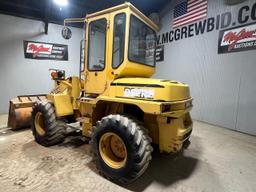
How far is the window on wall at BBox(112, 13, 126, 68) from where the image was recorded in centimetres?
278

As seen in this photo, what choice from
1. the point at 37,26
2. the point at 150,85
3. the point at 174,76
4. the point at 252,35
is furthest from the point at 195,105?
the point at 37,26

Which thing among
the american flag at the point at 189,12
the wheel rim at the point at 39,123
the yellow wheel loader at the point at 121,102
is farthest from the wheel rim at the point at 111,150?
the american flag at the point at 189,12

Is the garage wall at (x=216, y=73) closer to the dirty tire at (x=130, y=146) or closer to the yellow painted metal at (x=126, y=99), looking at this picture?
the yellow painted metal at (x=126, y=99)

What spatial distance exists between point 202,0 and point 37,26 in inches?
236

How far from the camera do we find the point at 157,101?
2328 millimetres

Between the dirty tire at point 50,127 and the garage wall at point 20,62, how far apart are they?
3994mm

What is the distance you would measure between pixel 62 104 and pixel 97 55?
4.04ft

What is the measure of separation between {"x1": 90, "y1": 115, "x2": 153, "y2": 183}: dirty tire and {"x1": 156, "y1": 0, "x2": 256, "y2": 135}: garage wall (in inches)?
157

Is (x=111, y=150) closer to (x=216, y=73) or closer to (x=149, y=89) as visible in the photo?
(x=149, y=89)


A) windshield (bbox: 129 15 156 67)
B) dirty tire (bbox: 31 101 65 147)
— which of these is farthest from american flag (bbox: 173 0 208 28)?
dirty tire (bbox: 31 101 65 147)

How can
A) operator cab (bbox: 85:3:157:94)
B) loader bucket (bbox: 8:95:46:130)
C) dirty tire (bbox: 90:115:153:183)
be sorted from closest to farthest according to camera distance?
dirty tire (bbox: 90:115:153:183) → operator cab (bbox: 85:3:157:94) → loader bucket (bbox: 8:95:46:130)

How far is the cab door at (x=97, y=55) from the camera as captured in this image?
2982 mm

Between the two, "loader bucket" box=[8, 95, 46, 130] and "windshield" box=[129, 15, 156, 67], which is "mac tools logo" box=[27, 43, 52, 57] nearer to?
"loader bucket" box=[8, 95, 46, 130]

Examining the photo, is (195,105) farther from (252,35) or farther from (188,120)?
(188,120)
